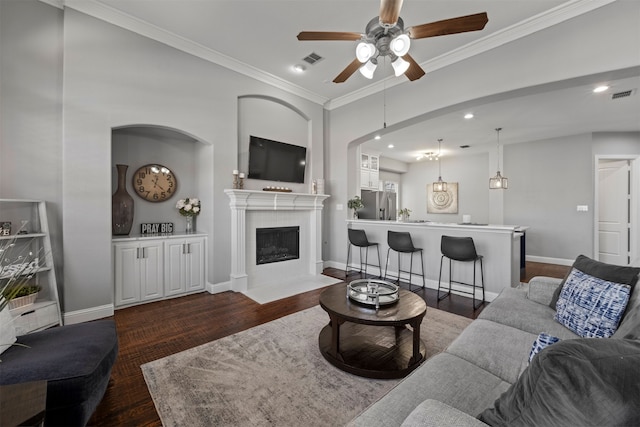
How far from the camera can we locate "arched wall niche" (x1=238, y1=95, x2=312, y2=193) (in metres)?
4.27

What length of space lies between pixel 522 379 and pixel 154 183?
4427 mm

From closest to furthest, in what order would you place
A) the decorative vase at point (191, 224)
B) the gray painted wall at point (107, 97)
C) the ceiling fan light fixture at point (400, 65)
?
1. the ceiling fan light fixture at point (400, 65)
2. the gray painted wall at point (107, 97)
3. the decorative vase at point (191, 224)

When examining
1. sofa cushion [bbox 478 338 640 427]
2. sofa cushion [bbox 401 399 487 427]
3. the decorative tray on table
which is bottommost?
the decorative tray on table

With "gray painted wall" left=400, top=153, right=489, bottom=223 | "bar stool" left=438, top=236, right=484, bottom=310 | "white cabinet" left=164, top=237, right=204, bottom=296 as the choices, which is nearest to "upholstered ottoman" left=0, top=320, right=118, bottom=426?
"white cabinet" left=164, top=237, right=204, bottom=296

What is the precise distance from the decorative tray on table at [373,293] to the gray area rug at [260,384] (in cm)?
55

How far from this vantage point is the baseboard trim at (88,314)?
2.82 meters

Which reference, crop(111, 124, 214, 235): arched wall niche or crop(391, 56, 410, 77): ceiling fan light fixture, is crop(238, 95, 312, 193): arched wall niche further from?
crop(391, 56, 410, 77): ceiling fan light fixture

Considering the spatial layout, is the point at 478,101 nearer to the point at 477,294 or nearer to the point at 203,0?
the point at 477,294

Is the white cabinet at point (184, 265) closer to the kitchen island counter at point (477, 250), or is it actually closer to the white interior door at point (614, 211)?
the kitchen island counter at point (477, 250)

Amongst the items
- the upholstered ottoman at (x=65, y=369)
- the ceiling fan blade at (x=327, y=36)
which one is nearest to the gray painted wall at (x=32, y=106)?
the upholstered ottoman at (x=65, y=369)

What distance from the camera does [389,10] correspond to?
188cm

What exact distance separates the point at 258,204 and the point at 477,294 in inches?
135

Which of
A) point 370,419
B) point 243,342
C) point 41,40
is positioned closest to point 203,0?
point 41,40

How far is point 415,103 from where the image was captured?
400 cm
